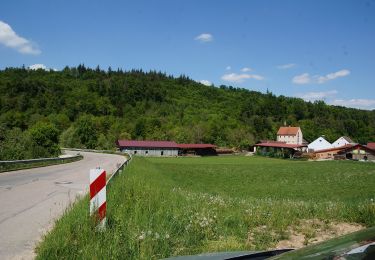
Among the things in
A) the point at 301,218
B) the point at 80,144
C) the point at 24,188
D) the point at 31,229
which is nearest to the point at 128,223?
the point at 31,229

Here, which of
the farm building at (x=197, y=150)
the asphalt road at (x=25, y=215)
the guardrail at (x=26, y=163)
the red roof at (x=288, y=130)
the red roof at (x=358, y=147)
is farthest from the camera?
the red roof at (x=288, y=130)

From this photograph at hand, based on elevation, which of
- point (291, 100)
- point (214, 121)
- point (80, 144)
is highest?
point (291, 100)

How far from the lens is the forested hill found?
400 feet

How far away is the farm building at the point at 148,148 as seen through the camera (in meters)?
110

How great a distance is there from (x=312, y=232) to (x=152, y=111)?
497 feet

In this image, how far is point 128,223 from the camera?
6348 millimetres

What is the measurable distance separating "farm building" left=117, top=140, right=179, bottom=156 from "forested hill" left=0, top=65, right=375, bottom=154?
643 centimetres

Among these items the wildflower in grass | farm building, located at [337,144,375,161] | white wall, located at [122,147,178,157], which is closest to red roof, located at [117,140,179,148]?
white wall, located at [122,147,178,157]

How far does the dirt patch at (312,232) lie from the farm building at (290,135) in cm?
15423

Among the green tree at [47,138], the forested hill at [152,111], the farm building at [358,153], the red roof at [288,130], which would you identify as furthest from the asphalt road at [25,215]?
the red roof at [288,130]

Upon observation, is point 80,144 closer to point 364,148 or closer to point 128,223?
point 364,148

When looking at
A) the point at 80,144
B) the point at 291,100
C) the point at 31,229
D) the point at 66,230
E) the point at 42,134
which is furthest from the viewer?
the point at 291,100

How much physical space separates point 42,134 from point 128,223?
62523 millimetres

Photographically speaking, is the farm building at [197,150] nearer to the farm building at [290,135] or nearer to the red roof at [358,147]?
the red roof at [358,147]
